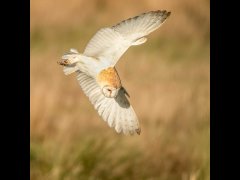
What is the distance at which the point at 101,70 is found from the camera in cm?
286

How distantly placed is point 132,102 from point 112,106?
14.8 feet

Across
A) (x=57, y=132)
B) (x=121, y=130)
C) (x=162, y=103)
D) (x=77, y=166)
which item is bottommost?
(x=121, y=130)

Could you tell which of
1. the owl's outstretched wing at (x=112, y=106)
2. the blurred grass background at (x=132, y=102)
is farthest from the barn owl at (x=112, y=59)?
the blurred grass background at (x=132, y=102)

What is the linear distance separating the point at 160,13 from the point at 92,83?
0.31 metres

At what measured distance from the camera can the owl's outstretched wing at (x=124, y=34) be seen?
2953 mm

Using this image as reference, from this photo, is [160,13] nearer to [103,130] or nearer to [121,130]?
[121,130]

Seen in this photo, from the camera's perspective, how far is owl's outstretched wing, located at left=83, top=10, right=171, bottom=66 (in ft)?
9.69

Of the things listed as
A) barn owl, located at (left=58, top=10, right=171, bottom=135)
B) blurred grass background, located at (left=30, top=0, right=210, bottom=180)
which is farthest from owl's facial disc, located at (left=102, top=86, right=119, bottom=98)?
blurred grass background, located at (left=30, top=0, right=210, bottom=180)

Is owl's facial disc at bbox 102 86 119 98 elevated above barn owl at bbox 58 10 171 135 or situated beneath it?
situated beneath

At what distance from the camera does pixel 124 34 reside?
9.78ft

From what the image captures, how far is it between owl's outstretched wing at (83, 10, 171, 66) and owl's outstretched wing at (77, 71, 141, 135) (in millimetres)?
100

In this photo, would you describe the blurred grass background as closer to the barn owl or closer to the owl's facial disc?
the barn owl

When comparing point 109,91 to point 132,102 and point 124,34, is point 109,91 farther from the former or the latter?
point 132,102
